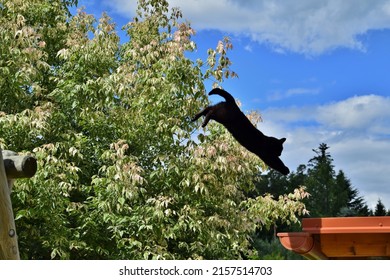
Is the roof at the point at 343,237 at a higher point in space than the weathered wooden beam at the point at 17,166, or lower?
lower

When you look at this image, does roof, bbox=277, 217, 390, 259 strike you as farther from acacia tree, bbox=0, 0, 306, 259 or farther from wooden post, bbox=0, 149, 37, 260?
acacia tree, bbox=0, 0, 306, 259

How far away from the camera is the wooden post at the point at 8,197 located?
1761 millimetres

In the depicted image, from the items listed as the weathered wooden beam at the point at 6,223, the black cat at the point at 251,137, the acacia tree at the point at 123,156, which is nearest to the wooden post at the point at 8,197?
the weathered wooden beam at the point at 6,223

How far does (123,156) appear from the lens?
430 centimetres

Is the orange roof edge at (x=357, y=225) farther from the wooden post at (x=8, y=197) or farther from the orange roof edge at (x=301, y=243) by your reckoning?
the wooden post at (x=8, y=197)

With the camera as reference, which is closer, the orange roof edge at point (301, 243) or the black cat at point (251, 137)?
the black cat at point (251, 137)

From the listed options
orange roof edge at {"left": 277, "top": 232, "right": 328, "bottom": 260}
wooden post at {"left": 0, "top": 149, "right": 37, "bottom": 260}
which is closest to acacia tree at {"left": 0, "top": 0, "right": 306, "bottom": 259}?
wooden post at {"left": 0, "top": 149, "right": 37, "bottom": 260}

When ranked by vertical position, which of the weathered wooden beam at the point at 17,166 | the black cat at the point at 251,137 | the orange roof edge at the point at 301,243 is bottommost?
the orange roof edge at the point at 301,243

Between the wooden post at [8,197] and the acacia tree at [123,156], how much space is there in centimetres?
230

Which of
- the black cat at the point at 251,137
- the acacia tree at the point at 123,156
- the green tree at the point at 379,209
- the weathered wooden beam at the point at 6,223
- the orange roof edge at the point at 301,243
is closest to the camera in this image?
the black cat at the point at 251,137

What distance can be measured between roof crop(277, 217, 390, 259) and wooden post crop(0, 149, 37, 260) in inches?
34.8

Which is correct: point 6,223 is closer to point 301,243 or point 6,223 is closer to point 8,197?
point 8,197
